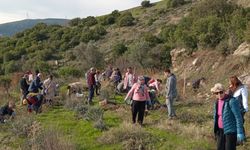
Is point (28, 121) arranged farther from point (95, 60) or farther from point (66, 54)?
point (66, 54)

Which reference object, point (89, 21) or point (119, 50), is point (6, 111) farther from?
point (89, 21)

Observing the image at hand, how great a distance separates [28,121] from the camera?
1620cm

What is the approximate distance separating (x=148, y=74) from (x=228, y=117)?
2202cm

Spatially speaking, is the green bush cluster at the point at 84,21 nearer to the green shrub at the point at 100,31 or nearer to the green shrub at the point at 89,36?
the green shrub at the point at 100,31

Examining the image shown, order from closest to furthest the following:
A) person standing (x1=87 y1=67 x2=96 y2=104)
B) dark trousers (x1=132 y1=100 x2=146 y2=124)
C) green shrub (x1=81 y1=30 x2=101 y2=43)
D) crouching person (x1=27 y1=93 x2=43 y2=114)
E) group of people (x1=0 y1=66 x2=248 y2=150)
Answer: group of people (x1=0 y1=66 x2=248 y2=150) → dark trousers (x1=132 y1=100 x2=146 y2=124) → crouching person (x1=27 y1=93 x2=43 y2=114) → person standing (x1=87 y1=67 x2=96 y2=104) → green shrub (x1=81 y1=30 x2=101 y2=43)

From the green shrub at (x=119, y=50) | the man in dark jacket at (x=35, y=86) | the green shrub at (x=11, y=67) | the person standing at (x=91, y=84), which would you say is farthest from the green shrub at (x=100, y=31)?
the man in dark jacket at (x=35, y=86)

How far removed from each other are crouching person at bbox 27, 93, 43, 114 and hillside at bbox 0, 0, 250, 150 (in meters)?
0.59

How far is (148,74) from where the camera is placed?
104ft

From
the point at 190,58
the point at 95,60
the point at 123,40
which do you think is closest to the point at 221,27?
the point at 190,58

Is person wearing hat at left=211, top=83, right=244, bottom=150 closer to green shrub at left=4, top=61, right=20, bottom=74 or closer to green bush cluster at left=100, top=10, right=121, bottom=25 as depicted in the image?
green shrub at left=4, top=61, right=20, bottom=74

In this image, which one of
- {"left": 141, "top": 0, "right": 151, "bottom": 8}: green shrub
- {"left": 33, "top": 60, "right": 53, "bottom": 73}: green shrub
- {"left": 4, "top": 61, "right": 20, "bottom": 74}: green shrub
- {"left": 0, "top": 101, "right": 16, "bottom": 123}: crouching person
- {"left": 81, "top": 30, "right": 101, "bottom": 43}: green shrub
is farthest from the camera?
{"left": 141, "top": 0, "right": 151, "bottom": 8}: green shrub

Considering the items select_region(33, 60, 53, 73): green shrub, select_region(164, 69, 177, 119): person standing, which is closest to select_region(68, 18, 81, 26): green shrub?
select_region(33, 60, 53, 73): green shrub

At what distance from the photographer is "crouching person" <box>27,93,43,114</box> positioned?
19.5m

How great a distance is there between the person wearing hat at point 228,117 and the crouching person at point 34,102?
10.9 metres
